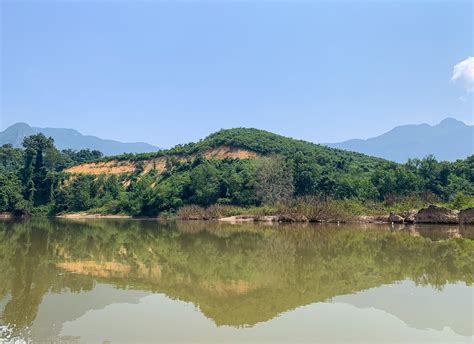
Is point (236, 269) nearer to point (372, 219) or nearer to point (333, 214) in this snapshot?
point (333, 214)

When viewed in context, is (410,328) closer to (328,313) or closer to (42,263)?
(328,313)

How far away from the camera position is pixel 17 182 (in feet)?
193

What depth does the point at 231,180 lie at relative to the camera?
48344mm

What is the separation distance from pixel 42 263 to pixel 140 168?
184 feet

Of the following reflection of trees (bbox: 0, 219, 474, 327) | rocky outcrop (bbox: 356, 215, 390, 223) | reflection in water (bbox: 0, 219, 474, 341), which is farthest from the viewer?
rocky outcrop (bbox: 356, 215, 390, 223)

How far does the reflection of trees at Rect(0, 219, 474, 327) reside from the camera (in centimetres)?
922

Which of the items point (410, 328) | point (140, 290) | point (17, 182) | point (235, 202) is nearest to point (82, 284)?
point (140, 290)

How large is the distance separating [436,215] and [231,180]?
79.4ft

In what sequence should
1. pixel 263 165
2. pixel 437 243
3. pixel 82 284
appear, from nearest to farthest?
pixel 82 284, pixel 437 243, pixel 263 165

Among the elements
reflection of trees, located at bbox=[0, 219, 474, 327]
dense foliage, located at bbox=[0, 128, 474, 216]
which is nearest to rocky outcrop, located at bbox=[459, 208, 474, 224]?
dense foliage, located at bbox=[0, 128, 474, 216]

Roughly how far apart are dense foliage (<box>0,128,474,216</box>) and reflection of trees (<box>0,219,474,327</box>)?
17523mm

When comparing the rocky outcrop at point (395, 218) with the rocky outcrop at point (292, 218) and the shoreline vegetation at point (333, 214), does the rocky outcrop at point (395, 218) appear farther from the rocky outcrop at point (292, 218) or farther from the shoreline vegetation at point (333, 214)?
the rocky outcrop at point (292, 218)

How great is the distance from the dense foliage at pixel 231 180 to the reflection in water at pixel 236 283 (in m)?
19.0

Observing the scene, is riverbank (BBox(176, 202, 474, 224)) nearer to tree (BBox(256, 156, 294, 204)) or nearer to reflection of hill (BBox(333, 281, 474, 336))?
tree (BBox(256, 156, 294, 204))
